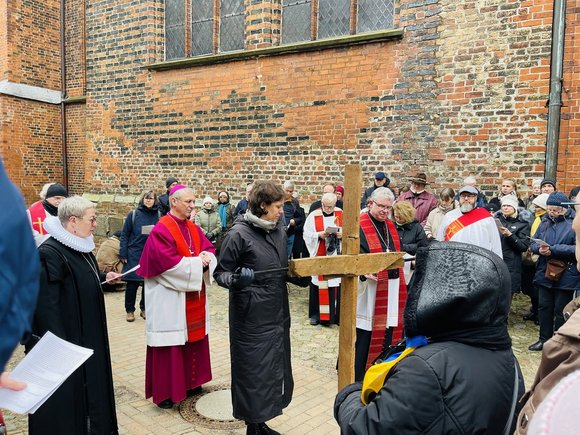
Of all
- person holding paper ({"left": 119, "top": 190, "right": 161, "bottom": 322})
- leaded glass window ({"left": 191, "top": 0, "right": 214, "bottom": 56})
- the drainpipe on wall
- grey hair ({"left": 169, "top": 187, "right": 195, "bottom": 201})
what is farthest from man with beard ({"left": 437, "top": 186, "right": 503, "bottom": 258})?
the drainpipe on wall

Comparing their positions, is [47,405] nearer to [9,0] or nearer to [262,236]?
[262,236]

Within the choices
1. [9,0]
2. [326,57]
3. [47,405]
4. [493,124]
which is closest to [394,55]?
[326,57]

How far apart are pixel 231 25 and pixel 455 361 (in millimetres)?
10254

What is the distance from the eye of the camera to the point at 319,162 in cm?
911

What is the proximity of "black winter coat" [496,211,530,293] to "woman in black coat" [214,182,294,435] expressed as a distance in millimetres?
4011

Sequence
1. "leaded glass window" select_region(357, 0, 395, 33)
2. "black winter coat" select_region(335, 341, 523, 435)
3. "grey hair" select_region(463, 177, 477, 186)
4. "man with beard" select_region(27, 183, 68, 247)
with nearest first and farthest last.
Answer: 1. "black winter coat" select_region(335, 341, 523, 435)
2. "man with beard" select_region(27, 183, 68, 247)
3. "grey hair" select_region(463, 177, 477, 186)
4. "leaded glass window" select_region(357, 0, 395, 33)

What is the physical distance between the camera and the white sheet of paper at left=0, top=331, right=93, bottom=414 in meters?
2.35

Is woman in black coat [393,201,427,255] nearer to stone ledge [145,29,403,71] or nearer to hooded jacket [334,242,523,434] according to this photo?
hooded jacket [334,242,523,434]

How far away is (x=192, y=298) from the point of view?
4277 millimetres

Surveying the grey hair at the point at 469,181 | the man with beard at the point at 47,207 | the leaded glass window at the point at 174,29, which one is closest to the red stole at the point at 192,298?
the man with beard at the point at 47,207

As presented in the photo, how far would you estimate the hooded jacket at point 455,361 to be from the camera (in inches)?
55.4

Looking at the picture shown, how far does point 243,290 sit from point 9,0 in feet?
47.2

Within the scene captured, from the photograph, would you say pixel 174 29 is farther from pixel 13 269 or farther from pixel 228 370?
pixel 13 269

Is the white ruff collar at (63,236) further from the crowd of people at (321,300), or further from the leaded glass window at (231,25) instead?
the leaded glass window at (231,25)
